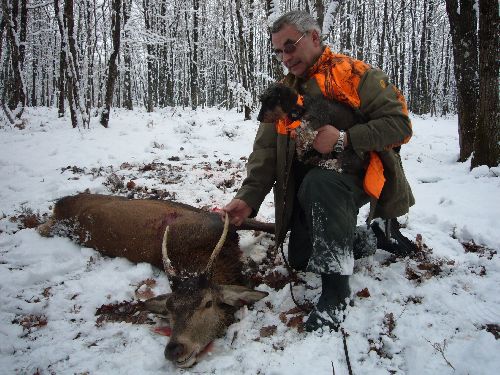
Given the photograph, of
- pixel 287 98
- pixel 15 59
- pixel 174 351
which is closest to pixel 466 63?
pixel 287 98

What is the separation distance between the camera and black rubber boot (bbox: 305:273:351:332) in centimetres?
250

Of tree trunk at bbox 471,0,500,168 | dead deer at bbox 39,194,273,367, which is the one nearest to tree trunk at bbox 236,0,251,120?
tree trunk at bbox 471,0,500,168

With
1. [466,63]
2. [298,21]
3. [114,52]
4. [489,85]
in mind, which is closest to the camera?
[298,21]

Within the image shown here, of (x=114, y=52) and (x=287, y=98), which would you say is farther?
(x=114, y=52)

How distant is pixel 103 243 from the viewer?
154 inches

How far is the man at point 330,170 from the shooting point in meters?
2.56

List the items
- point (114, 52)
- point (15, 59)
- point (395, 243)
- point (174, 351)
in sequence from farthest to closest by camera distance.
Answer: point (15, 59) < point (114, 52) < point (395, 243) < point (174, 351)

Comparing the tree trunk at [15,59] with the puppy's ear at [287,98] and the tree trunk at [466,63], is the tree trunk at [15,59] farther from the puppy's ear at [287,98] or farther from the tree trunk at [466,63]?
the puppy's ear at [287,98]

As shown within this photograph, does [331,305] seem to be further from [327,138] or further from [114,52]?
[114,52]

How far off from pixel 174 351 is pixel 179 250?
118 cm

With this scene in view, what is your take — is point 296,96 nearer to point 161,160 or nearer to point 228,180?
point 228,180

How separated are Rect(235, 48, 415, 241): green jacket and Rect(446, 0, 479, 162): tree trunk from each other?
15.1ft

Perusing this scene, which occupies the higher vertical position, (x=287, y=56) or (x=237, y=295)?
(x=287, y=56)

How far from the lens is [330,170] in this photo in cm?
270
